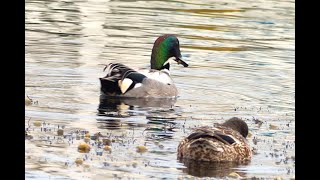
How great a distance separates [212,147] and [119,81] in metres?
4.74

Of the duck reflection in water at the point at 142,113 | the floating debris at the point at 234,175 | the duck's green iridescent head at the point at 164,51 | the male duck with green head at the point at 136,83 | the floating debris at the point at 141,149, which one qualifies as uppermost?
the duck's green iridescent head at the point at 164,51

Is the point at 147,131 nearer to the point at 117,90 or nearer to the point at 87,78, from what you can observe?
the point at 117,90

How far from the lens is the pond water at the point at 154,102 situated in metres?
10.4

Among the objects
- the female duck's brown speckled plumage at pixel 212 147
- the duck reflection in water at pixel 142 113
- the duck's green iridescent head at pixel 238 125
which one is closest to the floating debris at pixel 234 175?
the female duck's brown speckled plumage at pixel 212 147

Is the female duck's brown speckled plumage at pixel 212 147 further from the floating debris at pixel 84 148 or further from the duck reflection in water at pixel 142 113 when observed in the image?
the duck reflection in water at pixel 142 113

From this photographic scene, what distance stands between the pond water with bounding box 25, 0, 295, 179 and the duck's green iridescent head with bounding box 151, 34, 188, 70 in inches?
18.1

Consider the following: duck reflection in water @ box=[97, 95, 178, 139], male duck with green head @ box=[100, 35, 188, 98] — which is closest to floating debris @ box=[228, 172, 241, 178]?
duck reflection in water @ box=[97, 95, 178, 139]

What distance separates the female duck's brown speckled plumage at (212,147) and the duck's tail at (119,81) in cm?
435

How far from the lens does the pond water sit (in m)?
10.4

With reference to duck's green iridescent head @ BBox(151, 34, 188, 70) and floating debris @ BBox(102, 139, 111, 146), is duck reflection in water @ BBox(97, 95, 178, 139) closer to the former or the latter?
floating debris @ BBox(102, 139, 111, 146)

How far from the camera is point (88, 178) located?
9.46 meters

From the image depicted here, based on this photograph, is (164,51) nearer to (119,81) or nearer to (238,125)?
(119,81)

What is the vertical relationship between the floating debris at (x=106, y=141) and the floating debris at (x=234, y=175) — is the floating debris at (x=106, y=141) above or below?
above
